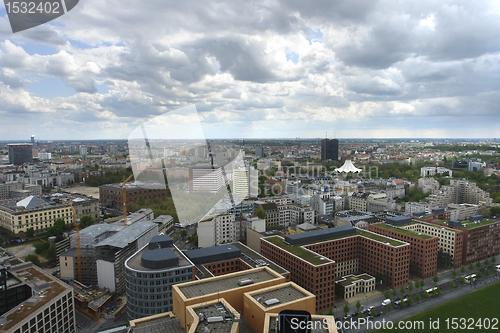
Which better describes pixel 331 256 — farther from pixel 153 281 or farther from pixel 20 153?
pixel 20 153

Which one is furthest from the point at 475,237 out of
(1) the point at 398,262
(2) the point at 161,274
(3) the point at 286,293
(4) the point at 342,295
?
(2) the point at 161,274

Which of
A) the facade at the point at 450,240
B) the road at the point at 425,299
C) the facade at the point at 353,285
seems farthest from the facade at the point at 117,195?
the facade at the point at 450,240

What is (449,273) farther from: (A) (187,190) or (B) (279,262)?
(A) (187,190)

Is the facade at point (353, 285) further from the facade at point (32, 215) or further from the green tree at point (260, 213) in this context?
the facade at point (32, 215)

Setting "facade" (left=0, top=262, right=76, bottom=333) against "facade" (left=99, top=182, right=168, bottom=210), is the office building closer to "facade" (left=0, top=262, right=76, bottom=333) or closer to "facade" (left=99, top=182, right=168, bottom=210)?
"facade" (left=0, top=262, right=76, bottom=333)

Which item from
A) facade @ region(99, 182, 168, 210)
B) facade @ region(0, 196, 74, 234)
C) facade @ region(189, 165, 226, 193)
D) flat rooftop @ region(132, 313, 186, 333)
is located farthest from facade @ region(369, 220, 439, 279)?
facade @ region(0, 196, 74, 234)

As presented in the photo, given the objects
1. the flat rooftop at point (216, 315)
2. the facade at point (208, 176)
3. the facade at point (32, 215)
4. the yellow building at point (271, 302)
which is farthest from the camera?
the facade at point (32, 215)
